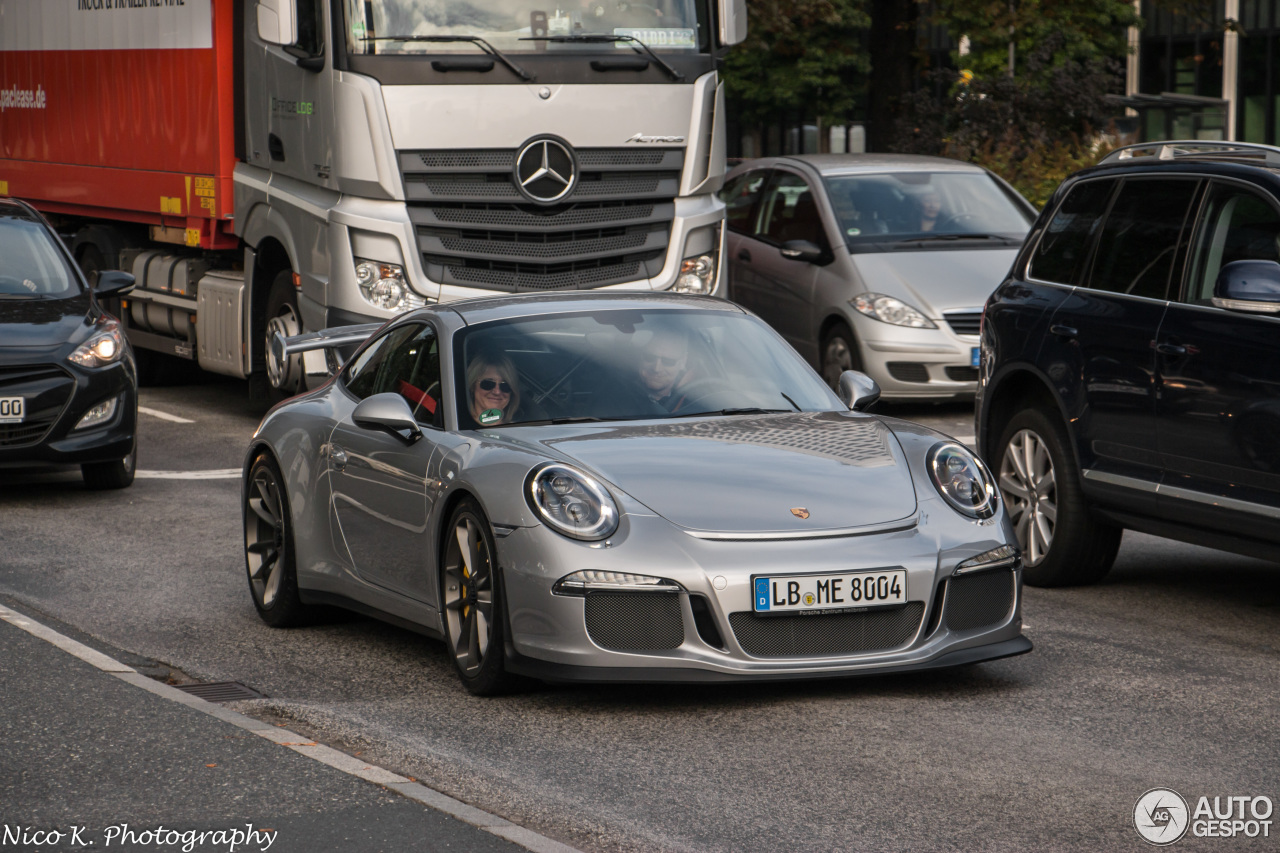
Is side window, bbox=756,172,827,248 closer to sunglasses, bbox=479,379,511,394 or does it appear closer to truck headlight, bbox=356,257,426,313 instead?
truck headlight, bbox=356,257,426,313

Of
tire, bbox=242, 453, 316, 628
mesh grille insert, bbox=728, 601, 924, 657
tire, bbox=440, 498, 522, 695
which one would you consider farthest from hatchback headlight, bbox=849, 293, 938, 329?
mesh grille insert, bbox=728, 601, 924, 657

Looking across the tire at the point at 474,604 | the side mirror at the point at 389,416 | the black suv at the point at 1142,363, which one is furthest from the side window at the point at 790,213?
the tire at the point at 474,604

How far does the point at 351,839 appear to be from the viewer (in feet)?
15.8

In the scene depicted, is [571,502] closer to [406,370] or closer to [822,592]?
[822,592]

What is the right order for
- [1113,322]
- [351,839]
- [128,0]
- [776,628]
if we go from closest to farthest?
[351,839] → [776,628] → [1113,322] → [128,0]

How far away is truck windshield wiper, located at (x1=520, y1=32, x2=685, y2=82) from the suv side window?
5.28 meters

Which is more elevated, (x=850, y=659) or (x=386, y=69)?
(x=386, y=69)

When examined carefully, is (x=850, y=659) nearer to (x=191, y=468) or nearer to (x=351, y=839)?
(x=351, y=839)

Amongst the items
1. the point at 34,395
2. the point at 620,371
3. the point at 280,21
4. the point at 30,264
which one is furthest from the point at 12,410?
the point at 620,371

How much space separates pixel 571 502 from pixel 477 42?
7.11 metres

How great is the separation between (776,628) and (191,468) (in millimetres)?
7311

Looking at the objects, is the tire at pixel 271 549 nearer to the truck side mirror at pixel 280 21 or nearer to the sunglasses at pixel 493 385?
the sunglasses at pixel 493 385

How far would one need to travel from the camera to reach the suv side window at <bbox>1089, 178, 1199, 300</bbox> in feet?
26.3

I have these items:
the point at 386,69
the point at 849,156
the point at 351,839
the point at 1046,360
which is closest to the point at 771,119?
the point at 849,156
